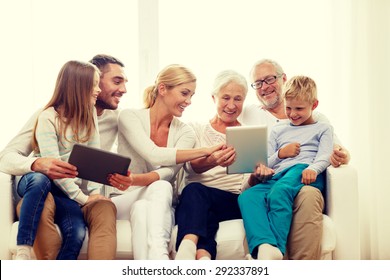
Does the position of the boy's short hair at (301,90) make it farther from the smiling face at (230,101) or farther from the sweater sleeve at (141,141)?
the sweater sleeve at (141,141)

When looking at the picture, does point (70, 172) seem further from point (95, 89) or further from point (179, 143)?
point (179, 143)

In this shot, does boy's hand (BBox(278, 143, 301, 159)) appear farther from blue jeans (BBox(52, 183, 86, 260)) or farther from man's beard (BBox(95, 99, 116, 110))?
blue jeans (BBox(52, 183, 86, 260))

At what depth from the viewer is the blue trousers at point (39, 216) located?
2.33 meters

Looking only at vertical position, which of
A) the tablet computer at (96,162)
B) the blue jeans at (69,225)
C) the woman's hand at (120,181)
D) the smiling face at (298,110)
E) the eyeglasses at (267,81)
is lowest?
the blue jeans at (69,225)

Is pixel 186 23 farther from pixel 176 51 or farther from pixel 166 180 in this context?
pixel 166 180

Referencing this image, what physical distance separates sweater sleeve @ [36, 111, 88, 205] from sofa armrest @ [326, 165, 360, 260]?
40.7 inches

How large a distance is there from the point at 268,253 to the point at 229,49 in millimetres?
1485

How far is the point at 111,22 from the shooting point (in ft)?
11.4

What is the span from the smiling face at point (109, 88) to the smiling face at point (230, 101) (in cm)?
45

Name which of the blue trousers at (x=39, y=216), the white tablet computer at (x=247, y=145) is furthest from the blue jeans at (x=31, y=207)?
the white tablet computer at (x=247, y=145)

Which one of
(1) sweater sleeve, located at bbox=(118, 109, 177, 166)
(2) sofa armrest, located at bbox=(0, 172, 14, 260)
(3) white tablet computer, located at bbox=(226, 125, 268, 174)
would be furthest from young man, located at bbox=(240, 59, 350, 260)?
(2) sofa armrest, located at bbox=(0, 172, 14, 260)

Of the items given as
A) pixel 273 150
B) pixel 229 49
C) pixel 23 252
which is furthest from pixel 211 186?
pixel 229 49

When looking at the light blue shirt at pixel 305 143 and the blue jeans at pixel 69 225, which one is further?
the light blue shirt at pixel 305 143

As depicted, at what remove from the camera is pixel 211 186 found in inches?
109
